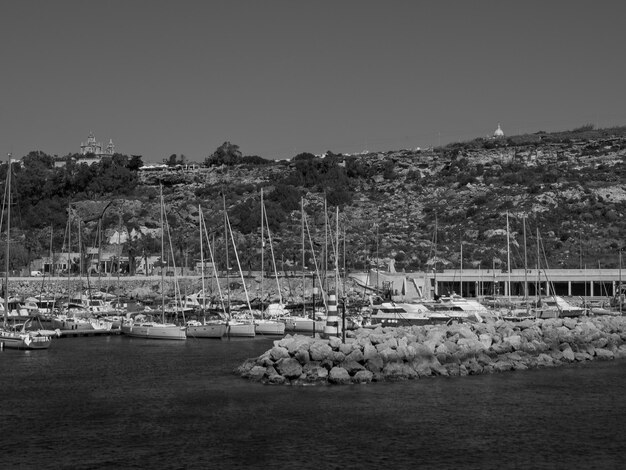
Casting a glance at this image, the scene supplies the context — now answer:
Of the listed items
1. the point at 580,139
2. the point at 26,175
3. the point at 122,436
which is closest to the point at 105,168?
the point at 26,175

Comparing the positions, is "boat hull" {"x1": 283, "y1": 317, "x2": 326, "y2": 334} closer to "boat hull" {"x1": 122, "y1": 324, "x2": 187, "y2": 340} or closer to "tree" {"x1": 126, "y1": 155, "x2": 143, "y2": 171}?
"boat hull" {"x1": 122, "y1": 324, "x2": 187, "y2": 340}

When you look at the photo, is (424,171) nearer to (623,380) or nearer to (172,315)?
(172,315)

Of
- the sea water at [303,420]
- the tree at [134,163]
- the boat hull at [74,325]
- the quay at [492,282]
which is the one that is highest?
the tree at [134,163]

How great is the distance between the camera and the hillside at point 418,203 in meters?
100

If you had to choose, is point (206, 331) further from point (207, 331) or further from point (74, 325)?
point (74, 325)

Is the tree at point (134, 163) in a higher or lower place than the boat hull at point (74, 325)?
higher

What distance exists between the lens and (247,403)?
103 ft

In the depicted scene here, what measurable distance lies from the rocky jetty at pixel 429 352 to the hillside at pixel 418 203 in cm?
3882

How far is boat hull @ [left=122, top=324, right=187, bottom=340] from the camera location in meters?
53.7

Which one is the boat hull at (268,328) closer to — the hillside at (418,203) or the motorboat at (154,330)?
the motorboat at (154,330)

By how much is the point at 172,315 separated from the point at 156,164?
346 feet

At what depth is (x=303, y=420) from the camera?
93.5ft

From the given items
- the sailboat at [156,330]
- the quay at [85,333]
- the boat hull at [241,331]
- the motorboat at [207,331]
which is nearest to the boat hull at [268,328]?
the boat hull at [241,331]

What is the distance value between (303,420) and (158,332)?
2750 cm
